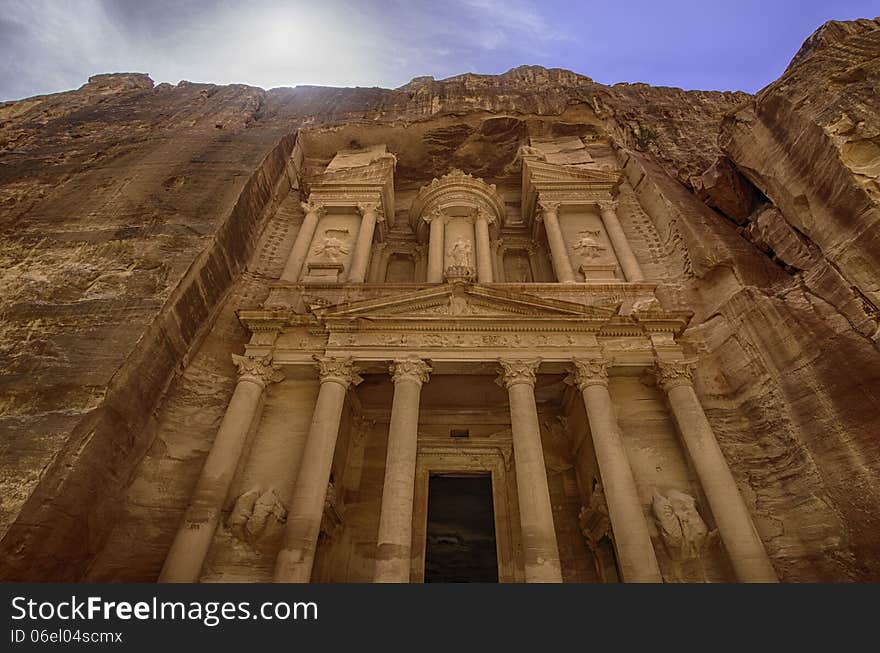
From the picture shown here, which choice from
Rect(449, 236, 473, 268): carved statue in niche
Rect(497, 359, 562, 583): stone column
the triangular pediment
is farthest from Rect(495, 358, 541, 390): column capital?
Rect(449, 236, 473, 268): carved statue in niche

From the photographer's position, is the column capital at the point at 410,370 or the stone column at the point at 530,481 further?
the column capital at the point at 410,370

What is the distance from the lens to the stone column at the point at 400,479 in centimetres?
863

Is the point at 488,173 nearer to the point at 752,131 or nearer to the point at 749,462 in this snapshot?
the point at 752,131

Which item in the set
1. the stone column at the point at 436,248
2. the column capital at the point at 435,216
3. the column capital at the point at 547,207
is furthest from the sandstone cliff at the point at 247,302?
the stone column at the point at 436,248

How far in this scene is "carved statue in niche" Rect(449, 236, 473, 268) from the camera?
52.3ft

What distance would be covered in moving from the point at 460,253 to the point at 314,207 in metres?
6.04

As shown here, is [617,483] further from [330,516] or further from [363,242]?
[363,242]

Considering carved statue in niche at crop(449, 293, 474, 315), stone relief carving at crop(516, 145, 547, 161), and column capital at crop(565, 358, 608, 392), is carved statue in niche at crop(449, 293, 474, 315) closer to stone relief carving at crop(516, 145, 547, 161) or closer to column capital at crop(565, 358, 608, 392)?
column capital at crop(565, 358, 608, 392)

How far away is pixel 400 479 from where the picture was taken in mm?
9688

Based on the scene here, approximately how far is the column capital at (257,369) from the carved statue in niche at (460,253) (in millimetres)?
6836

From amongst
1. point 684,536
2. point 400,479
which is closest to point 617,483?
point 684,536

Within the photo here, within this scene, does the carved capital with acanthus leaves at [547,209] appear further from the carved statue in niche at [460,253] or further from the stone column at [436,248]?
the stone column at [436,248]

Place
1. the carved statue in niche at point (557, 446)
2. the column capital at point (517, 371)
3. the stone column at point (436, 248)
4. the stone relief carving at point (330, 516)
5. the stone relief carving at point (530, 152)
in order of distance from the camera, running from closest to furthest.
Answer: the stone relief carving at point (330, 516), the column capital at point (517, 371), the carved statue in niche at point (557, 446), the stone column at point (436, 248), the stone relief carving at point (530, 152)

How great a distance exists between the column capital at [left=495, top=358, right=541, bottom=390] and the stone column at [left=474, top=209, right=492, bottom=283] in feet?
14.3
